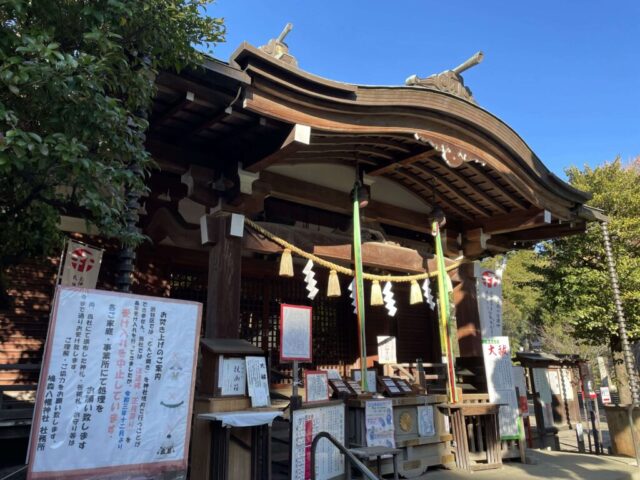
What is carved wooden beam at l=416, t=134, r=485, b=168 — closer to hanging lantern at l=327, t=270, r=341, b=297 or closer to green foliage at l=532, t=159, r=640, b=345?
hanging lantern at l=327, t=270, r=341, b=297

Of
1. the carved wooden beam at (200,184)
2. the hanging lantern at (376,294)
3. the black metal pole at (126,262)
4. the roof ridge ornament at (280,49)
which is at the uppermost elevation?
the roof ridge ornament at (280,49)

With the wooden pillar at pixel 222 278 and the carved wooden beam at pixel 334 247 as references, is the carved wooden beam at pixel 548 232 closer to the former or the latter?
the carved wooden beam at pixel 334 247

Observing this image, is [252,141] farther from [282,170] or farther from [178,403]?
[178,403]

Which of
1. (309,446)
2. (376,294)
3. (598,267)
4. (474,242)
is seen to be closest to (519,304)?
(598,267)

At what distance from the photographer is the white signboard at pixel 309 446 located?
16.6ft

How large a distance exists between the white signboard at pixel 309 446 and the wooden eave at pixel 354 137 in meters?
3.17

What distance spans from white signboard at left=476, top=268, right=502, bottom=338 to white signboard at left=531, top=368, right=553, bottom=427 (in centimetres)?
349

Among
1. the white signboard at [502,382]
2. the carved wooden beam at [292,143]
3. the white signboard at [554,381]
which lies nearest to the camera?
the carved wooden beam at [292,143]

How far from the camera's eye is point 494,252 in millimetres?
10656

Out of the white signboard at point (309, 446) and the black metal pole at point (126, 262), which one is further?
the white signboard at point (309, 446)

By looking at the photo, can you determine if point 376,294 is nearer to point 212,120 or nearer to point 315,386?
point 315,386

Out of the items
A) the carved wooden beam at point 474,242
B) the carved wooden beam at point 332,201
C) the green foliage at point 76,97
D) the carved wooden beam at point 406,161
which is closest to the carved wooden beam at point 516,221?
the carved wooden beam at point 474,242

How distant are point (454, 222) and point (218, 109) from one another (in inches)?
249

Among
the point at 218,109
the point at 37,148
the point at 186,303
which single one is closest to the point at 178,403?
the point at 186,303
